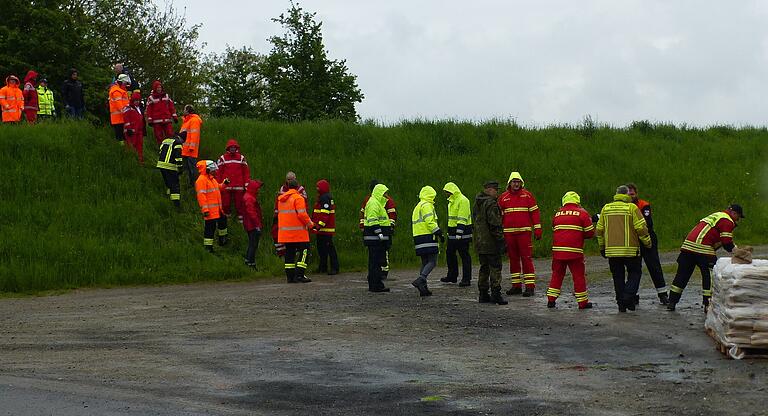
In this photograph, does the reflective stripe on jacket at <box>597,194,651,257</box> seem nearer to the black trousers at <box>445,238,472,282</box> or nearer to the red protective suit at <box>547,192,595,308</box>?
the red protective suit at <box>547,192,595,308</box>

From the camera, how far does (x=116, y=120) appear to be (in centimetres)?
2691

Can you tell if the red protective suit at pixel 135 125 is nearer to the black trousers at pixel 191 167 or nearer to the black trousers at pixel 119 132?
the black trousers at pixel 119 132

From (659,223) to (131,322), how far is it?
65.5ft

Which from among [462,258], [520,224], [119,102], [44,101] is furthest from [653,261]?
[44,101]

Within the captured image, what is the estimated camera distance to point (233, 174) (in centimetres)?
2416

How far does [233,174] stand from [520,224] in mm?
8843

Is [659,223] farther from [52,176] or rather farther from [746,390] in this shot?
[746,390]

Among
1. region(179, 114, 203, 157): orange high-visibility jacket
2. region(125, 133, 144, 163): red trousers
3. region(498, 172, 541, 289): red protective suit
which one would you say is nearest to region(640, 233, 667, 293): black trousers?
region(498, 172, 541, 289): red protective suit

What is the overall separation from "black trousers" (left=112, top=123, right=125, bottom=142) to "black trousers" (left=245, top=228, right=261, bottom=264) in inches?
248

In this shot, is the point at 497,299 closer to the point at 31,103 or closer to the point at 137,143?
the point at 137,143

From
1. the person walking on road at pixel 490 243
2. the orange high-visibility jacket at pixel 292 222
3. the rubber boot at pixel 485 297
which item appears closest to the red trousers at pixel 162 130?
the orange high-visibility jacket at pixel 292 222

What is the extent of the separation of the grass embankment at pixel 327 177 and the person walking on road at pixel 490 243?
7.55 meters

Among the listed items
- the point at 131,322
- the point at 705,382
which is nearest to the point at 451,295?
the point at 131,322

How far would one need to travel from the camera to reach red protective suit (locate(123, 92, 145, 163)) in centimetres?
2572
